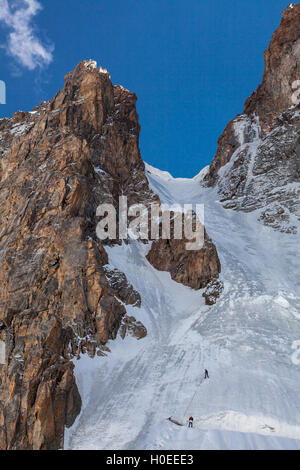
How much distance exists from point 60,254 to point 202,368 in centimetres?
1568

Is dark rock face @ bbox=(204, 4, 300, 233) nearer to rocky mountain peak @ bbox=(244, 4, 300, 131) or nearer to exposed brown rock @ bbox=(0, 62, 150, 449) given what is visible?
rocky mountain peak @ bbox=(244, 4, 300, 131)

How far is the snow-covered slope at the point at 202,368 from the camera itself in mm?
21953

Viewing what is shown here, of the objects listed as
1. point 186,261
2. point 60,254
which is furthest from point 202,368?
point 186,261

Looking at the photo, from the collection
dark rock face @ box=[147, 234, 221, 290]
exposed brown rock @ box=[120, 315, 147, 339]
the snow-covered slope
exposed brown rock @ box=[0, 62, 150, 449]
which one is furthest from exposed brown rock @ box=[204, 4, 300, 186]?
exposed brown rock @ box=[120, 315, 147, 339]

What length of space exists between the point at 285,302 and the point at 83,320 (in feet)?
60.1

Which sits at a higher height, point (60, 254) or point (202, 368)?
point (60, 254)

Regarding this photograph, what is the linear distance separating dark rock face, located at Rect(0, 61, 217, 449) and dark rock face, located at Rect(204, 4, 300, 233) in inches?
787

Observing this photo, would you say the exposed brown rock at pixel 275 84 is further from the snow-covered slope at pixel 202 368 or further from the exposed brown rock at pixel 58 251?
the snow-covered slope at pixel 202 368

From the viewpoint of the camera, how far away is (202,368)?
29781 millimetres

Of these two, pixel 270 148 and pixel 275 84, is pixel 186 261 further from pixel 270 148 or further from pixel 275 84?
pixel 275 84

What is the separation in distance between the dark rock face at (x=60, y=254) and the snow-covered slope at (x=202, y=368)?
197cm

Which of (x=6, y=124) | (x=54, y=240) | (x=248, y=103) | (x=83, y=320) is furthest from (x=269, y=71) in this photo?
(x=83, y=320)

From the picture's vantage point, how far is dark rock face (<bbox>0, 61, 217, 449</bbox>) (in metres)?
25.3

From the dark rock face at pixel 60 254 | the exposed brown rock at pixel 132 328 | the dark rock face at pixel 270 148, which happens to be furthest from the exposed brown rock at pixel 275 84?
the exposed brown rock at pixel 132 328
